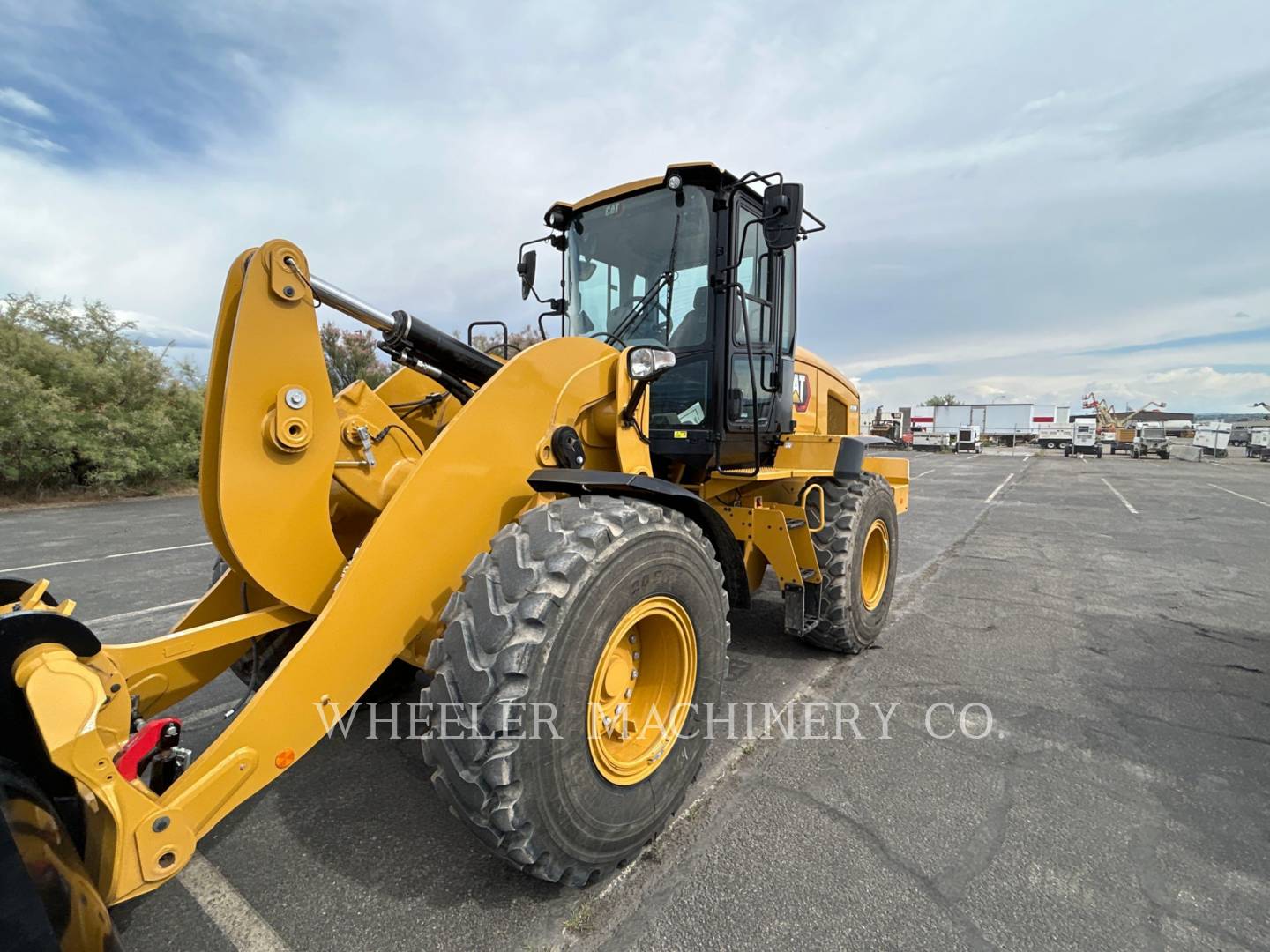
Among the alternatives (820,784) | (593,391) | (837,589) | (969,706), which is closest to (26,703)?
(593,391)

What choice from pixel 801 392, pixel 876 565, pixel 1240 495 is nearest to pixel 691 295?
pixel 801 392

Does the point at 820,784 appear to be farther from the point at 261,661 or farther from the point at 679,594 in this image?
the point at 261,661

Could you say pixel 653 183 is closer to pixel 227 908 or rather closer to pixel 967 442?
pixel 227 908

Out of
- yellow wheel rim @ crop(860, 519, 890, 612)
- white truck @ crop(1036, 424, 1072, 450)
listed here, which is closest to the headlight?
yellow wheel rim @ crop(860, 519, 890, 612)

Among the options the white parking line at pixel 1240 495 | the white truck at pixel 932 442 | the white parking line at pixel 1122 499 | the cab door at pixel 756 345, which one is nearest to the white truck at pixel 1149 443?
the white truck at pixel 932 442

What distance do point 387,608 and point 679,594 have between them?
1.01 metres

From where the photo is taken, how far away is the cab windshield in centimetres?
328

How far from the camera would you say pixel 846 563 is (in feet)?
13.0

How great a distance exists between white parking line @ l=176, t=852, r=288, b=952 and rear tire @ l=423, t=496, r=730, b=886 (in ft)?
2.47

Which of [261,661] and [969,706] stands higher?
[261,661]

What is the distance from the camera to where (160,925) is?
194 centimetres

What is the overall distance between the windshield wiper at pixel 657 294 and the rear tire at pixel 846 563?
5.57 feet

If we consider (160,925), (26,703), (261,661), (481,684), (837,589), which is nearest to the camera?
(26,703)

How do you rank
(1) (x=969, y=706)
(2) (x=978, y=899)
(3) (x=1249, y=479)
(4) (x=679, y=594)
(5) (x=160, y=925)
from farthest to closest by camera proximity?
(3) (x=1249, y=479) → (1) (x=969, y=706) → (4) (x=679, y=594) → (2) (x=978, y=899) → (5) (x=160, y=925)
